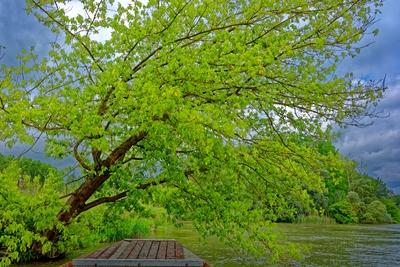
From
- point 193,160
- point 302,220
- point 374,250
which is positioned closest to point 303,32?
point 193,160

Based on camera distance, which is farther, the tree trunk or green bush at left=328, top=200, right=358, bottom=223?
green bush at left=328, top=200, right=358, bottom=223

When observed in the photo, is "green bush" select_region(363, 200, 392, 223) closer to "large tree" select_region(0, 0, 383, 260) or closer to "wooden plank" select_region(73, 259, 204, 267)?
"large tree" select_region(0, 0, 383, 260)

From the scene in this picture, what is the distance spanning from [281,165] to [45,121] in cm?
546

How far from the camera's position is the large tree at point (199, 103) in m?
9.52

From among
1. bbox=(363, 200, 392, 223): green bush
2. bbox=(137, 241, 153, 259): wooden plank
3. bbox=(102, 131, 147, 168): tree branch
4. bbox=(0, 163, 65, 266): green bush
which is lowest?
bbox=(137, 241, 153, 259): wooden plank

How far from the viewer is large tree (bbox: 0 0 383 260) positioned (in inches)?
375

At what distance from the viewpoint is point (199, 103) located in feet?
33.9

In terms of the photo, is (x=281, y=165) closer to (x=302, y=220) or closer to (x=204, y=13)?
(x=204, y=13)

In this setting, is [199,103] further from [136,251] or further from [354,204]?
[354,204]

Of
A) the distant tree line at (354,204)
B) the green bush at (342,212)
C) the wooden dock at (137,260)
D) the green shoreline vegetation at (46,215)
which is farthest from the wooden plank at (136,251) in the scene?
the green bush at (342,212)

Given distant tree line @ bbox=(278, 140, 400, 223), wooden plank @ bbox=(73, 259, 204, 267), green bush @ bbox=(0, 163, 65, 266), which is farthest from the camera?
distant tree line @ bbox=(278, 140, 400, 223)

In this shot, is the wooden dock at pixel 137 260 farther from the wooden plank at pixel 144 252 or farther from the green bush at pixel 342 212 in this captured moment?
the green bush at pixel 342 212

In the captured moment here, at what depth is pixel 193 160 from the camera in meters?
11.3

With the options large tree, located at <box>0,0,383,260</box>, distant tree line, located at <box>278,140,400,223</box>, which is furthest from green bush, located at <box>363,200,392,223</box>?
large tree, located at <box>0,0,383,260</box>
